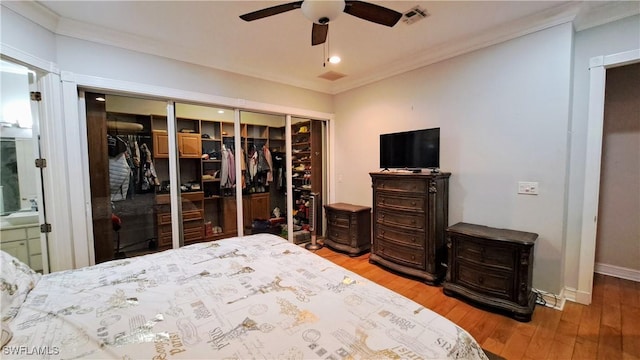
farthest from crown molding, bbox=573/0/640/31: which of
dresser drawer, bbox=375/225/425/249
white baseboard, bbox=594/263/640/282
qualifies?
white baseboard, bbox=594/263/640/282

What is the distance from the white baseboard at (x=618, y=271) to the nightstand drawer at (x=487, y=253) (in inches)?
73.6

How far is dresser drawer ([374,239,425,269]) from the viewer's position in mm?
2891

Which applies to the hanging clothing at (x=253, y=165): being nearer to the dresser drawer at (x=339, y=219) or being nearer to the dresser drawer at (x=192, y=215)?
the dresser drawer at (x=192, y=215)

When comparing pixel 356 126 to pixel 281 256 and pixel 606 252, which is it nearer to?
pixel 281 256

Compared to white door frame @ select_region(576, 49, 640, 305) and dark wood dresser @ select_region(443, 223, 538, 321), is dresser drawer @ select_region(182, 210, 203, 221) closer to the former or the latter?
dark wood dresser @ select_region(443, 223, 538, 321)

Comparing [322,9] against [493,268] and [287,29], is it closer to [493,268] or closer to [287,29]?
[287,29]

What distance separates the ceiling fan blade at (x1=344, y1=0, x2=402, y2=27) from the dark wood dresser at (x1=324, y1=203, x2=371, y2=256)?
2.45m

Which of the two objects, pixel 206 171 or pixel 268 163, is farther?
pixel 268 163

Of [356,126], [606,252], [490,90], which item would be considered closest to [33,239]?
[356,126]

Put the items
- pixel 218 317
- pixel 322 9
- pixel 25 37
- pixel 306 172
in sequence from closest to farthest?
pixel 218 317
pixel 322 9
pixel 25 37
pixel 306 172

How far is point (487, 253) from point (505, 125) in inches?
50.4

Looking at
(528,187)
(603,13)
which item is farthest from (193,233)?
(603,13)

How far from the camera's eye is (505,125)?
2582 millimetres

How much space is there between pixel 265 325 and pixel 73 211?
8.07 feet
